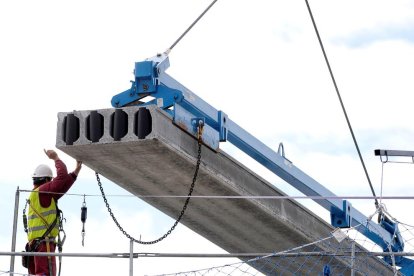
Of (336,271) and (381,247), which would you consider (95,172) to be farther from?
(381,247)

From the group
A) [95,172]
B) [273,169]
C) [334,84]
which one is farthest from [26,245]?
[334,84]

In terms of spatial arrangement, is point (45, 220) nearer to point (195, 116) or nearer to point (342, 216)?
point (195, 116)

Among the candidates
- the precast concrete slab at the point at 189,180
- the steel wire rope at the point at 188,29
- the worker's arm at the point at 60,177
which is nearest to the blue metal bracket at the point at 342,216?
the precast concrete slab at the point at 189,180

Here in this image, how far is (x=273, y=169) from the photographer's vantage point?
560 inches

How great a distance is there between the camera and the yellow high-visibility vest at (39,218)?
511 inches

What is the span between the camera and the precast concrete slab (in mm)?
12102

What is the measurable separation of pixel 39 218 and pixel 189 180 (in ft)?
5.46

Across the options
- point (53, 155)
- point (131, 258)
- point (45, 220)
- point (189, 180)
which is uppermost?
point (53, 155)

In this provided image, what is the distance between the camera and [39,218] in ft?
42.7

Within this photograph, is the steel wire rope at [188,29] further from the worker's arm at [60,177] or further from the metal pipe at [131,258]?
the metal pipe at [131,258]

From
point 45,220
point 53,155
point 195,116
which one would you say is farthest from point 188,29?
point 45,220

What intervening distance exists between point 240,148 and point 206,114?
85cm

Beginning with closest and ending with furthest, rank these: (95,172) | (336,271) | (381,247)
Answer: (95,172) → (336,271) → (381,247)

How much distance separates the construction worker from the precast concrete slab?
17.0 inches
